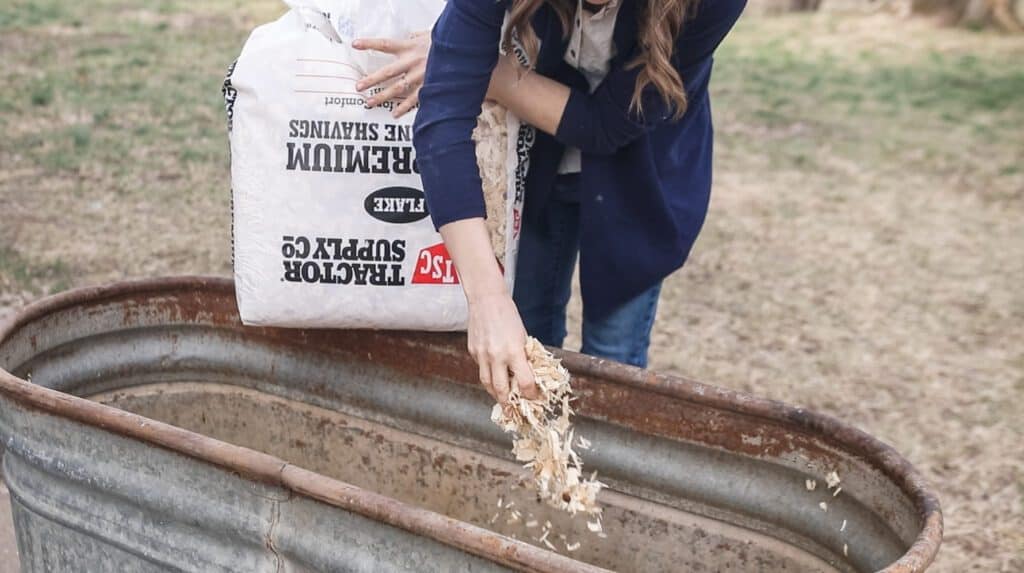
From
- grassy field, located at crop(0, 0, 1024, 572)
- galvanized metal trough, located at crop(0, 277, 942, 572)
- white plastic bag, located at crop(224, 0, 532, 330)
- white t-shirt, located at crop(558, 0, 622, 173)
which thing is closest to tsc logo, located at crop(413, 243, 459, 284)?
white plastic bag, located at crop(224, 0, 532, 330)

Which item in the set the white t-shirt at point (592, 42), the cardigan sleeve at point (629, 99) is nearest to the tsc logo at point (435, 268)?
the cardigan sleeve at point (629, 99)

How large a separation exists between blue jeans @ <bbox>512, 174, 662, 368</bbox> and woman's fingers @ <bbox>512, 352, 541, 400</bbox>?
63 cm

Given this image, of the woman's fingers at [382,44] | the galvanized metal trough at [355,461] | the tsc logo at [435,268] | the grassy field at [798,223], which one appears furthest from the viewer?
the grassy field at [798,223]

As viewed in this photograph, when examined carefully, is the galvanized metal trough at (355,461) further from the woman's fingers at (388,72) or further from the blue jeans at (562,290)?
the woman's fingers at (388,72)

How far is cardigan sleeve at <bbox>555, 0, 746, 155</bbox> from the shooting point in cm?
185

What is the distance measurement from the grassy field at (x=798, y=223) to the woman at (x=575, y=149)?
145 centimetres

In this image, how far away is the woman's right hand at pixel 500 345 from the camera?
5.59 ft

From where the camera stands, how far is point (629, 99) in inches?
76.4

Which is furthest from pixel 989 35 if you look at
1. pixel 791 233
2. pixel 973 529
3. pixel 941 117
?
pixel 973 529

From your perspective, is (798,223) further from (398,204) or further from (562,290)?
(398,204)

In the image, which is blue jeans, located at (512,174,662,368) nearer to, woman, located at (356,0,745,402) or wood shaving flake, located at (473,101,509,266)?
woman, located at (356,0,745,402)

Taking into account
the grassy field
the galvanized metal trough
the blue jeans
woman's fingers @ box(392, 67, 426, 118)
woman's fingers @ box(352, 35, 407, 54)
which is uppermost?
woman's fingers @ box(352, 35, 407, 54)

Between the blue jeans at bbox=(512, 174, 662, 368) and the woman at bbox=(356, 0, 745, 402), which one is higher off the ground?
the woman at bbox=(356, 0, 745, 402)

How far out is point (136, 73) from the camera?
24.7 feet
